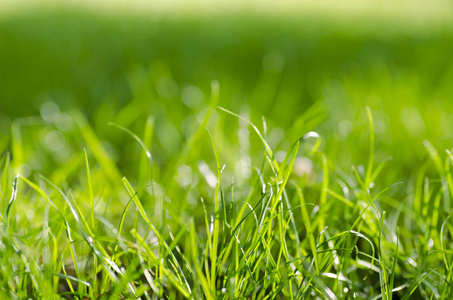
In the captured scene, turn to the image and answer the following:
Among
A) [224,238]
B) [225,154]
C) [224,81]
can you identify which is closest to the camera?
[224,238]

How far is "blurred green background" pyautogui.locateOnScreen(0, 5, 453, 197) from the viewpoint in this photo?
142 centimetres

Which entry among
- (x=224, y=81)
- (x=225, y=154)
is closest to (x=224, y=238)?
(x=225, y=154)

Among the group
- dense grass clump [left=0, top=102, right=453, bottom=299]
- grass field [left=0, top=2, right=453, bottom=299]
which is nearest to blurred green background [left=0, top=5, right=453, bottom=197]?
grass field [left=0, top=2, right=453, bottom=299]

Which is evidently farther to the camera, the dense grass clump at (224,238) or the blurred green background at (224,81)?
the blurred green background at (224,81)

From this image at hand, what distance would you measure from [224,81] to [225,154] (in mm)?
734

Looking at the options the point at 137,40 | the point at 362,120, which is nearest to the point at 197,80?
the point at 137,40

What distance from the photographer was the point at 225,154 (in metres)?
1.31

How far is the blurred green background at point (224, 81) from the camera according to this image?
4.66 ft

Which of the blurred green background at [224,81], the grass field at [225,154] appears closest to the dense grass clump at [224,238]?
the grass field at [225,154]

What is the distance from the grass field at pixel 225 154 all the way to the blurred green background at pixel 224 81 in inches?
0.4

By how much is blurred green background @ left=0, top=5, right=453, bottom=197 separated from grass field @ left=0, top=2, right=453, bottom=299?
0.03 ft

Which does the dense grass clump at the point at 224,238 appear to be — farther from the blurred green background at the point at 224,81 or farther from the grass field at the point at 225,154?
the blurred green background at the point at 224,81

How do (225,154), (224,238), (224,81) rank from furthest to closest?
(224,81) < (225,154) < (224,238)

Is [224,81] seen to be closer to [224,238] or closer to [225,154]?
[225,154]
